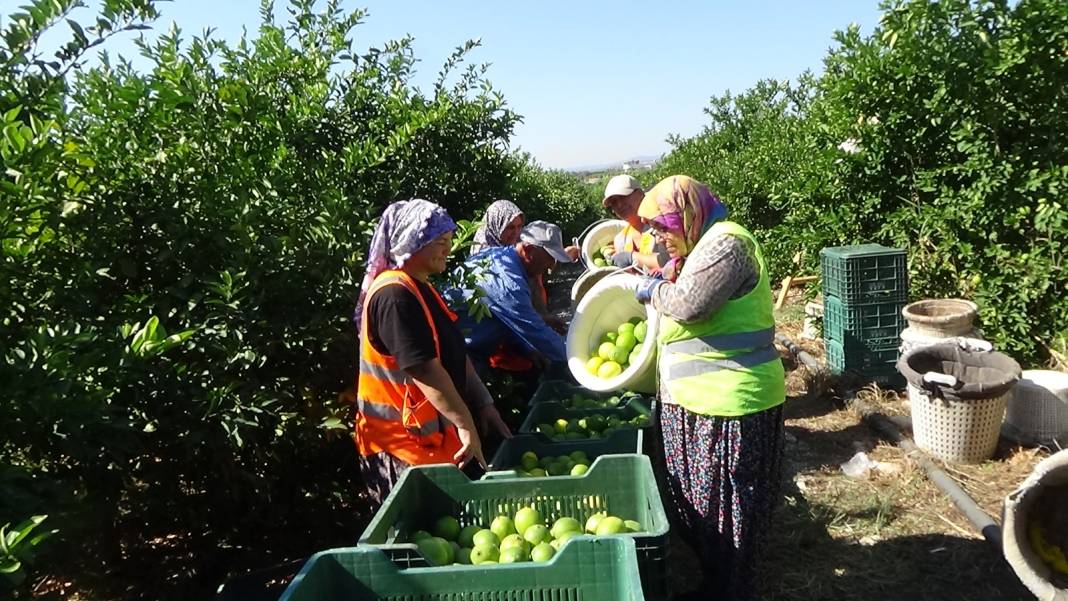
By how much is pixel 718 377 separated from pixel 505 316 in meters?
1.51

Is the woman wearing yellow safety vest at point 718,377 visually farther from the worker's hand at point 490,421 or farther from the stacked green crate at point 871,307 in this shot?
the stacked green crate at point 871,307

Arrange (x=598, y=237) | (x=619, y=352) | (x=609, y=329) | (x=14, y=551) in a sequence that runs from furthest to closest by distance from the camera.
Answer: (x=598, y=237) → (x=609, y=329) → (x=619, y=352) → (x=14, y=551)

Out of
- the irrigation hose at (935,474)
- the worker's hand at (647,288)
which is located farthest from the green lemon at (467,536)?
the irrigation hose at (935,474)

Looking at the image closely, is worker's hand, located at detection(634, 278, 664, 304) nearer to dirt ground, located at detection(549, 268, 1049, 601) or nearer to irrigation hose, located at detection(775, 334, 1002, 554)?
dirt ground, located at detection(549, 268, 1049, 601)

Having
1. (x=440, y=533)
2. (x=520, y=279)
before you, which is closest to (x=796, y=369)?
(x=520, y=279)

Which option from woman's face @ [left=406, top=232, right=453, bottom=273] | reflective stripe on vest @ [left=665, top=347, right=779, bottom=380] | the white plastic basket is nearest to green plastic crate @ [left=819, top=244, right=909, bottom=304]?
the white plastic basket

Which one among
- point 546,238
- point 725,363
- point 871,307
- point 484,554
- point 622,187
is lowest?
point 871,307

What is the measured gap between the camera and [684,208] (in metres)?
2.86

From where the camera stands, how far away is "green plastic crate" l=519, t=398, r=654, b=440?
385 centimetres

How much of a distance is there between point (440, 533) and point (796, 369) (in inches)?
217

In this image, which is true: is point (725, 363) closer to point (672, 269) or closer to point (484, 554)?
point (672, 269)

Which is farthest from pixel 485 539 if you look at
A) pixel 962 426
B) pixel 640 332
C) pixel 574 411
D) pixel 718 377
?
pixel 962 426

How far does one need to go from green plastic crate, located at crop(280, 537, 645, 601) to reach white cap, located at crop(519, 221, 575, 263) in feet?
8.53

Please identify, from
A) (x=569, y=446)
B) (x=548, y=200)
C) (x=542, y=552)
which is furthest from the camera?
(x=548, y=200)
